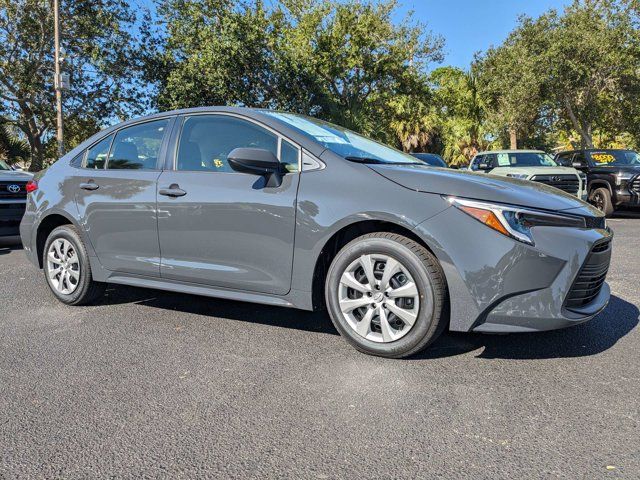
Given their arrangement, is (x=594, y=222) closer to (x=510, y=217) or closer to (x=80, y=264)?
(x=510, y=217)

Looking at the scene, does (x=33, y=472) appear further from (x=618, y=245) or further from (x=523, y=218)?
(x=618, y=245)

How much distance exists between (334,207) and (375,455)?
60.7 inches

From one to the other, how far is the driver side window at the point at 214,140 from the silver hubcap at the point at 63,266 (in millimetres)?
1407

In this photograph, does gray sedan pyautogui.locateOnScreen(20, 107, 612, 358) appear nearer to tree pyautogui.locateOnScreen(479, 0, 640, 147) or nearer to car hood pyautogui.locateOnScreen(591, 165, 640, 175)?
car hood pyautogui.locateOnScreen(591, 165, 640, 175)

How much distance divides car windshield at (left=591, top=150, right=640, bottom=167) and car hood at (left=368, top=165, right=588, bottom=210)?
10384 mm

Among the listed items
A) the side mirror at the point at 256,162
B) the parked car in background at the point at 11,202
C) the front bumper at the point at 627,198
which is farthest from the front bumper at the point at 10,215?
the front bumper at the point at 627,198

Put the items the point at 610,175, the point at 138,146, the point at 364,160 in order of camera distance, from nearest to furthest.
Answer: the point at 364,160 < the point at 138,146 < the point at 610,175

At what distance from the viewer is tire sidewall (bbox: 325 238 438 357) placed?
305 cm

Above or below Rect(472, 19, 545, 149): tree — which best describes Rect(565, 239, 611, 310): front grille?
below

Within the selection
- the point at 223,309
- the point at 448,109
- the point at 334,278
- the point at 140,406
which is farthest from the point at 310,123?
the point at 448,109

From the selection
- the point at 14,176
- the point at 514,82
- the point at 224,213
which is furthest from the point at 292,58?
the point at 224,213

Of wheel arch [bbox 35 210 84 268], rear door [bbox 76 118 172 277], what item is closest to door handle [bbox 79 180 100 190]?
rear door [bbox 76 118 172 277]

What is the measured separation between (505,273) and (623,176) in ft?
35.2

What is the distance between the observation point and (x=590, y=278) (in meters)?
3.09
